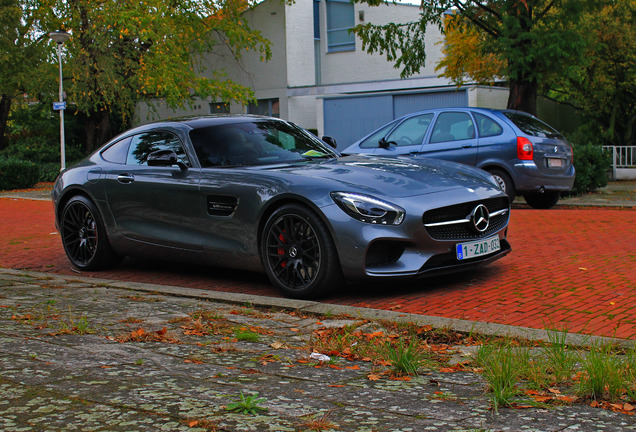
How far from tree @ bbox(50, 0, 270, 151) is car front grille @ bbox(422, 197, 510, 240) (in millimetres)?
19315

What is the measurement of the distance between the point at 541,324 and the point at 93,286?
388 cm

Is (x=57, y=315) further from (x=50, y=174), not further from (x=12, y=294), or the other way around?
(x=50, y=174)

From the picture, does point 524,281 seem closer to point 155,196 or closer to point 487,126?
point 155,196

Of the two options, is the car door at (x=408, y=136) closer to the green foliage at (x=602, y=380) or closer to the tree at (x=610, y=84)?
the green foliage at (x=602, y=380)

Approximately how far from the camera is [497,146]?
40.4 ft

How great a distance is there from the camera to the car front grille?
6.11 metres

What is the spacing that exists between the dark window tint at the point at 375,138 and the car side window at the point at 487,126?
1.49m

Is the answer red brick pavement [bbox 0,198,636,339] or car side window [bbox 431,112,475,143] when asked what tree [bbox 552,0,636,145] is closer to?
car side window [bbox 431,112,475,143]

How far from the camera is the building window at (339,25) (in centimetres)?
3600

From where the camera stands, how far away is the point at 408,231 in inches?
235

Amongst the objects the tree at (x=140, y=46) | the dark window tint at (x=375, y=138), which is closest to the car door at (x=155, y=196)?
the dark window tint at (x=375, y=138)

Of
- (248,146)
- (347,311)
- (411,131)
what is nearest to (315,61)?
(411,131)

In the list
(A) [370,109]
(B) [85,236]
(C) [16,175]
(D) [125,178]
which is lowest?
(B) [85,236]

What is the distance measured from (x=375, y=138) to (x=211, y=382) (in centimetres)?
995
